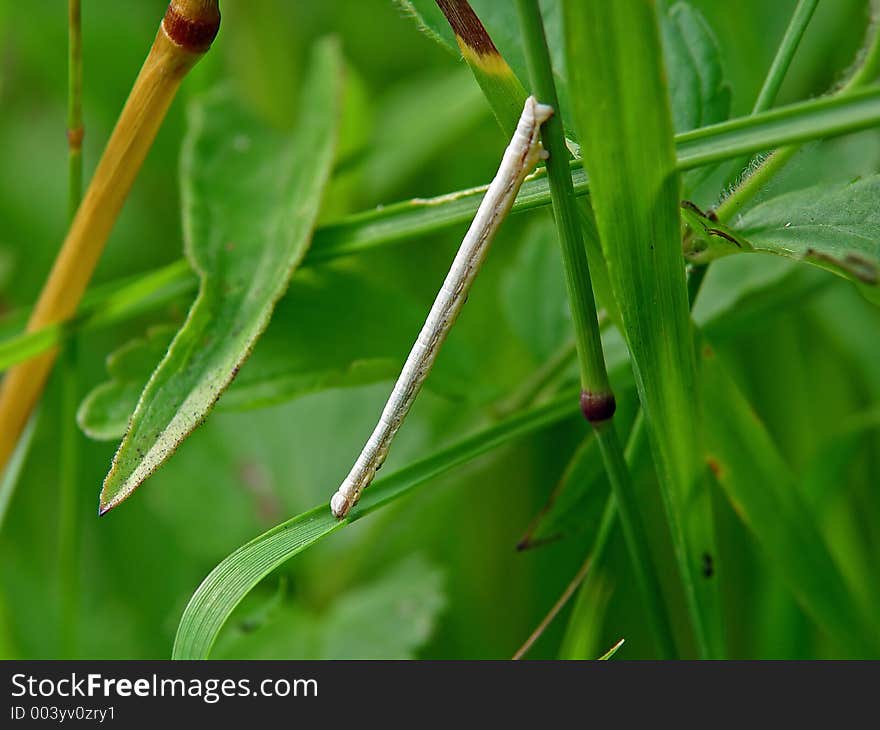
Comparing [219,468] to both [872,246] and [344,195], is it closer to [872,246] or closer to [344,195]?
[344,195]

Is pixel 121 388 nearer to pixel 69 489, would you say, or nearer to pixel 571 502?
pixel 69 489

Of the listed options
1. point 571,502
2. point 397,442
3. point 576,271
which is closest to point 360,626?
point 397,442

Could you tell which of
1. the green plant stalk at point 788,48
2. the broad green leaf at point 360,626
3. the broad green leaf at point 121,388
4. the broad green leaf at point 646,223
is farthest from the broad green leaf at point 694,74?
the broad green leaf at point 360,626

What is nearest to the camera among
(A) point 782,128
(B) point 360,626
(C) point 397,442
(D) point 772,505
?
(A) point 782,128

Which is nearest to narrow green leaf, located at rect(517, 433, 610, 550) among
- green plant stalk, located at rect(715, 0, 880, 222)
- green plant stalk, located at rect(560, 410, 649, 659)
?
green plant stalk, located at rect(560, 410, 649, 659)

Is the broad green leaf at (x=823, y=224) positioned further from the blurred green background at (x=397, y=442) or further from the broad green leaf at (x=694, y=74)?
the blurred green background at (x=397, y=442)

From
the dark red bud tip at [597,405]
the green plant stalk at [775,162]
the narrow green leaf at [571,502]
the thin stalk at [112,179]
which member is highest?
the thin stalk at [112,179]
